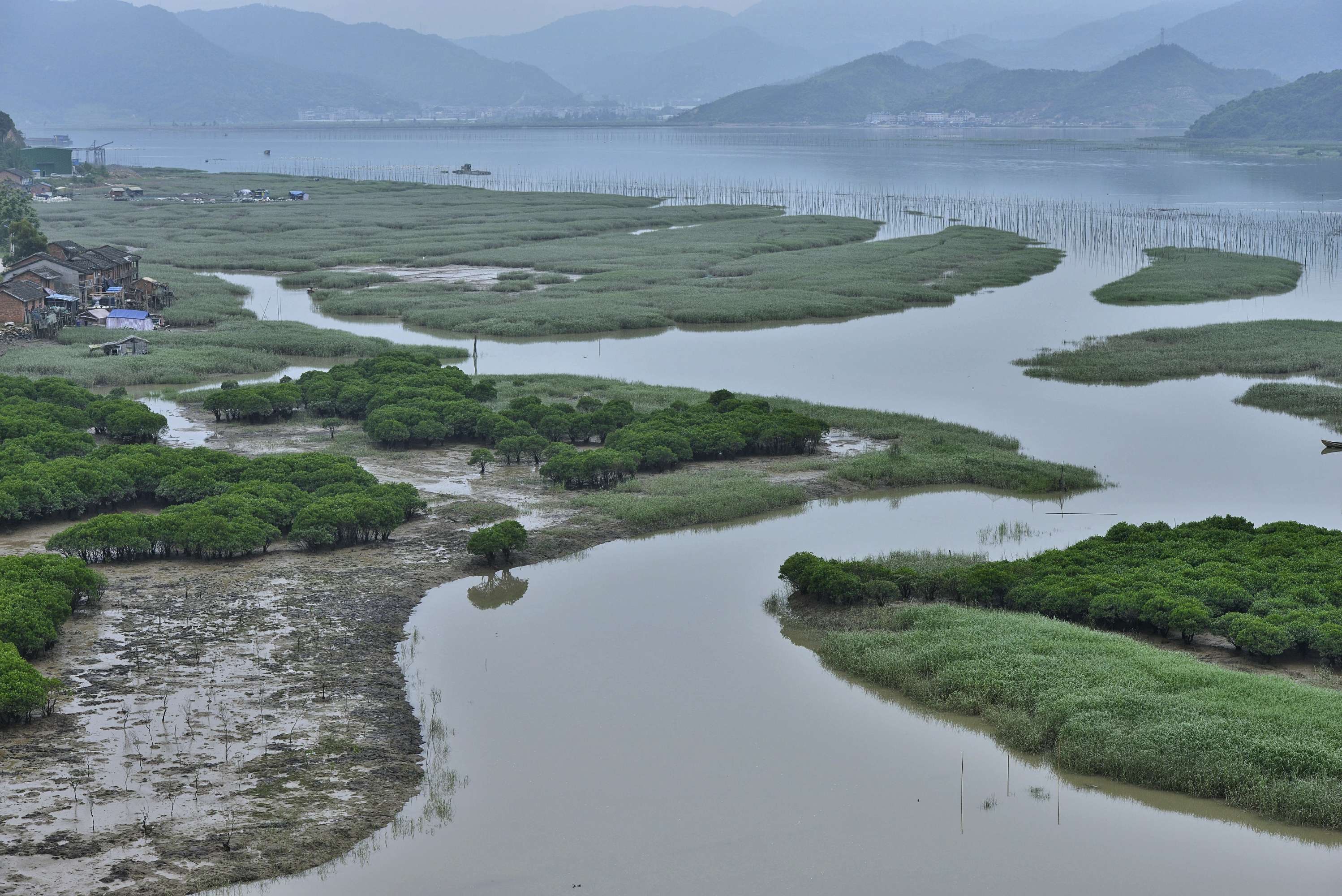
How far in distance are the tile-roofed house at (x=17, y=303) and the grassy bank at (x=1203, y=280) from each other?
164 ft

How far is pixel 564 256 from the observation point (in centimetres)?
8025

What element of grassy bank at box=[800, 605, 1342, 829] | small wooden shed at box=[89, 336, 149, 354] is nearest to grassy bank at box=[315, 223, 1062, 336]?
small wooden shed at box=[89, 336, 149, 354]

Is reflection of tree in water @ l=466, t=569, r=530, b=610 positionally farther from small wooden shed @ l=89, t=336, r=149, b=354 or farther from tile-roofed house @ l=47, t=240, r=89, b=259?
tile-roofed house @ l=47, t=240, r=89, b=259

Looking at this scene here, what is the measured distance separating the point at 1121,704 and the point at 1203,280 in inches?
2121

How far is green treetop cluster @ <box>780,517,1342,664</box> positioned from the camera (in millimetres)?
22609

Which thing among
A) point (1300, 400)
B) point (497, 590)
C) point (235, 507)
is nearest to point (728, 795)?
point (497, 590)

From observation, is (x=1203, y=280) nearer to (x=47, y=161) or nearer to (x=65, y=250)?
(x=65, y=250)

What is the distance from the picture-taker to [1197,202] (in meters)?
110

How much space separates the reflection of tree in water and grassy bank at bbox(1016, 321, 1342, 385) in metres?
27.7

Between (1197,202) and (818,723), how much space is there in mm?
102117

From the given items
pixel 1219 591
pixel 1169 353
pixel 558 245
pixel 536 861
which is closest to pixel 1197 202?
pixel 558 245

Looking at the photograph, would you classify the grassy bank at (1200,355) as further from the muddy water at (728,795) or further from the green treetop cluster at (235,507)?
the green treetop cluster at (235,507)

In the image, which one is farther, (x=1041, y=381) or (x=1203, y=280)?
(x=1203, y=280)

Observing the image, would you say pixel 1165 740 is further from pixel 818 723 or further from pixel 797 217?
pixel 797 217
